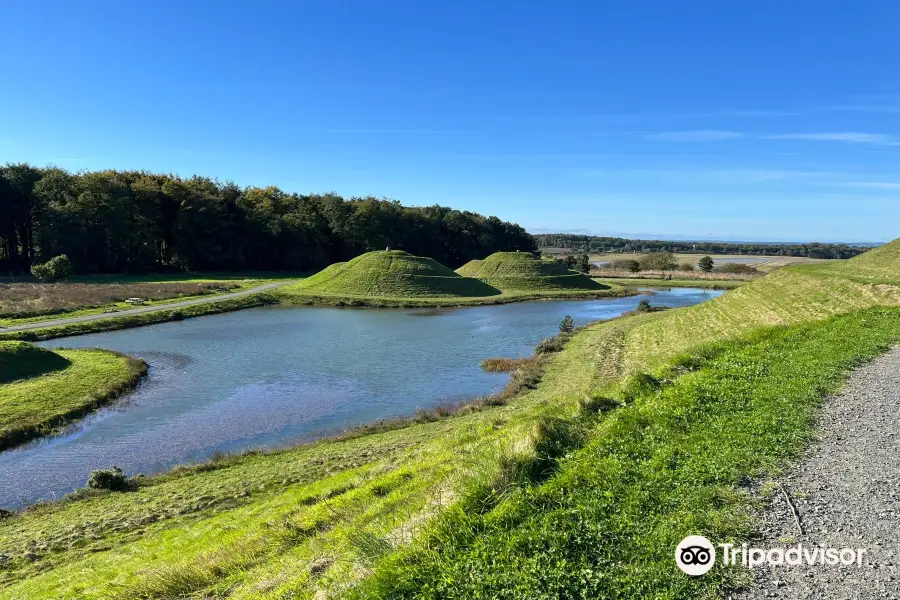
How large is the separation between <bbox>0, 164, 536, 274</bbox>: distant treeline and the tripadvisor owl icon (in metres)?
91.6

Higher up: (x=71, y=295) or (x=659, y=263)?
(x=659, y=263)

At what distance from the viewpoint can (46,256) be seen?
74.6m

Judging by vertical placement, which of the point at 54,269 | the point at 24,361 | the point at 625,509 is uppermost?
the point at 54,269

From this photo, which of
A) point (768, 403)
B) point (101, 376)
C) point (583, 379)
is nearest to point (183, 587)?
point (768, 403)

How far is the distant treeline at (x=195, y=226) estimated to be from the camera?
77.1 m

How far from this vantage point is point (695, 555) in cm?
502

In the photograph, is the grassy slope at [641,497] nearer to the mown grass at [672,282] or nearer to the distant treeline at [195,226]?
the mown grass at [672,282]

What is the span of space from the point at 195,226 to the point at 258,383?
75.6 meters

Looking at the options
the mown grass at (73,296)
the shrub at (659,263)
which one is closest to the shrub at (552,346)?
the mown grass at (73,296)

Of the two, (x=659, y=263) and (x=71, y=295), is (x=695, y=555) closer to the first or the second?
(x=71, y=295)

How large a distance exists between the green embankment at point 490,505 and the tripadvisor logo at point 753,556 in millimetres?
150

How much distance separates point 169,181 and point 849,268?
99.1 m

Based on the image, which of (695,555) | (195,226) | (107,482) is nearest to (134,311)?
(107,482)

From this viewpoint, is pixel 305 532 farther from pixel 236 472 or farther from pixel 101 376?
pixel 101 376
